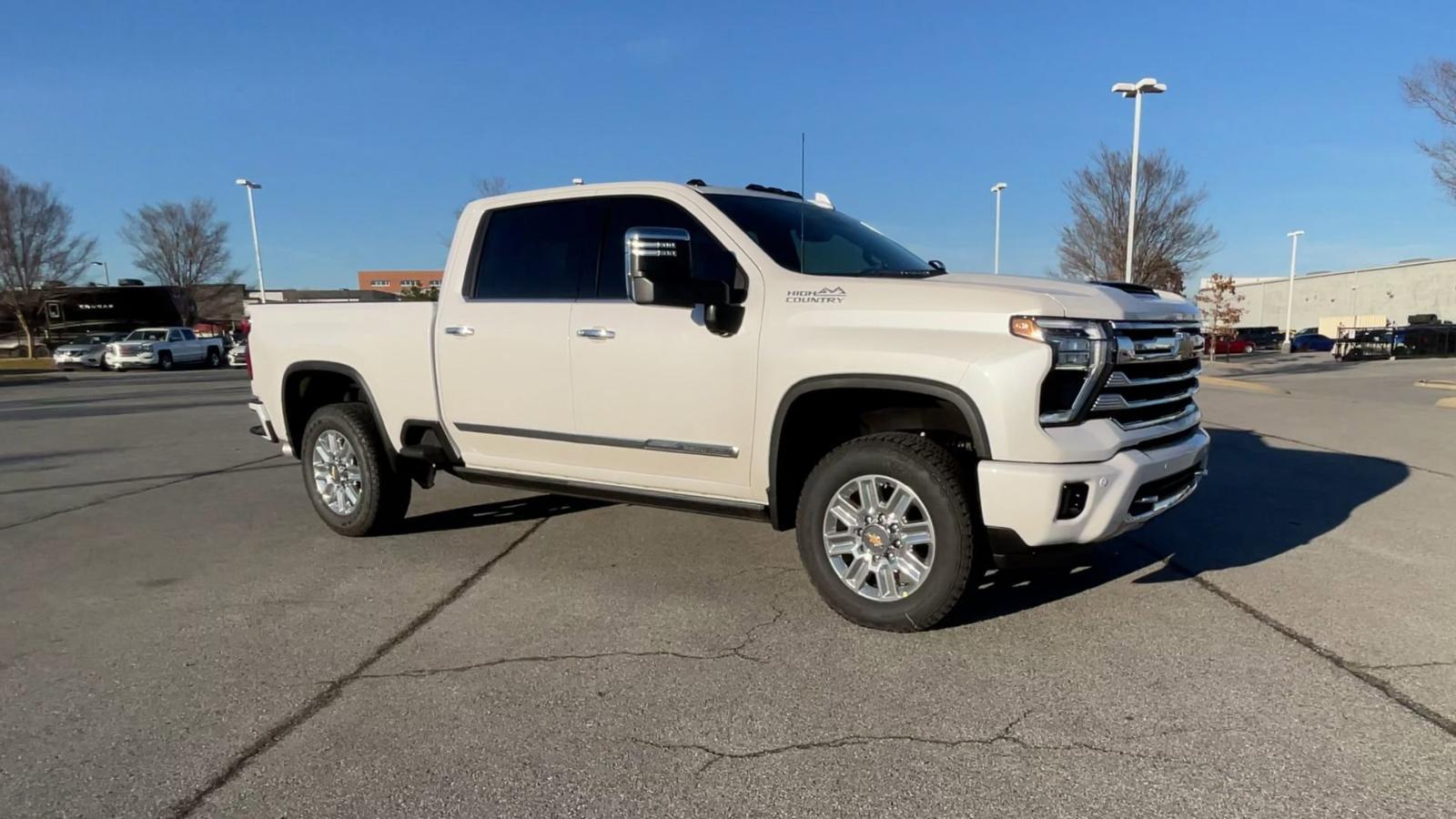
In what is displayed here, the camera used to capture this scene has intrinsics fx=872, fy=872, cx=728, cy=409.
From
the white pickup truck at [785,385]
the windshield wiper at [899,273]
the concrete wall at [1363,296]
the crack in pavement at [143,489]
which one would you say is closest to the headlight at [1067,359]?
the white pickup truck at [785,385]

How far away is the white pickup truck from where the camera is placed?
11.3 feet

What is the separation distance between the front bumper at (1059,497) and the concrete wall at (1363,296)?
66099 millimetres

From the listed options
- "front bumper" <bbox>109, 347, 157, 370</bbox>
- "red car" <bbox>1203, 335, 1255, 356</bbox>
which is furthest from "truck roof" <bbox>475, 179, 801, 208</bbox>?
"red car" <bbox>1203, 335, 1255, 356</bbox>

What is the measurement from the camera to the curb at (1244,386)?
16.7 meters

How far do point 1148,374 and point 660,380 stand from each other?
7.28 ft

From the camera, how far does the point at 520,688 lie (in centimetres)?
334

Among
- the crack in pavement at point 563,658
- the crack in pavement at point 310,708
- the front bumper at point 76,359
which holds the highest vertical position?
the crack in pavement at point 563,658

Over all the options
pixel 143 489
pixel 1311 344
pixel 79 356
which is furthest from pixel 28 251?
pixel 1311 344

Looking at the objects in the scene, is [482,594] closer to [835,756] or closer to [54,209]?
[835,756]

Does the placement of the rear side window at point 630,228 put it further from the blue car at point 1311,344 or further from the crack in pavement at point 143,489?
the blue car at point 1311,344

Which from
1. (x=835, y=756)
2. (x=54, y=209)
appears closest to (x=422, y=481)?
(x=835, y=756)

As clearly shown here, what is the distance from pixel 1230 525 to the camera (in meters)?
5.61

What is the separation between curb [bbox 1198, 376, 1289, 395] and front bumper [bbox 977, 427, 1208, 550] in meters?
13.8

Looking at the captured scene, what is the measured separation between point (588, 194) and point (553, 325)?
30.7 inches
